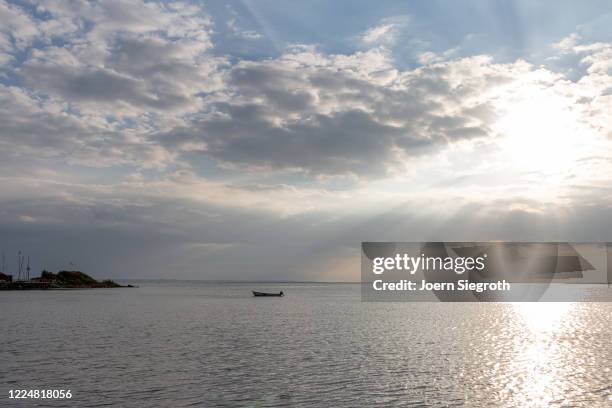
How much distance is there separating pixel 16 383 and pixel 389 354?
33.8 m

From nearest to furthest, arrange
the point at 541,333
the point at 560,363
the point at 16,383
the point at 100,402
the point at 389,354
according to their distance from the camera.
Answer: the point at 100,402 → the point at 16,383 → the point at 560,363 → the point at 389,354 → the point at 541,333

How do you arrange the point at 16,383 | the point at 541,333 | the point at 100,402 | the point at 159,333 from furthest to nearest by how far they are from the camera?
the point at 541,333, the point at 159,333, the point at 16,383, the point at 100,402

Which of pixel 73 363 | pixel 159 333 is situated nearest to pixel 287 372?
pixel 73 363

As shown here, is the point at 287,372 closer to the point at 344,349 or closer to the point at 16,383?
the point at 344,349

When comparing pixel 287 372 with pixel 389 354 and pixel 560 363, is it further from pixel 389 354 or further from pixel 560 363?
pixel 560 363

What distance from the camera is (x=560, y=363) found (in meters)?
48.1

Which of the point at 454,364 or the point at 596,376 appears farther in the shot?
the point at 454,364

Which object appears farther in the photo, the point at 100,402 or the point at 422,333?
the point at 422,333

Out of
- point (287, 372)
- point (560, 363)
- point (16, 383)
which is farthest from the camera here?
point (560, 363)

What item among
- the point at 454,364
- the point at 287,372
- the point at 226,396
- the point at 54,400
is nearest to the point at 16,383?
the point at 54,400

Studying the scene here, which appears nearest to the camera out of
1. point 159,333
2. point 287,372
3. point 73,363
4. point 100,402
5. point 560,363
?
point 100,402

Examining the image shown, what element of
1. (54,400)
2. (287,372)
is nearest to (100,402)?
(54,400)

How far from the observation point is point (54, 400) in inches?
1230

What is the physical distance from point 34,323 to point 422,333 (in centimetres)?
6236
